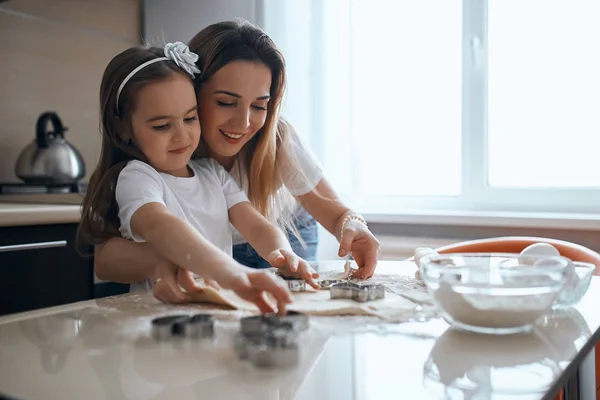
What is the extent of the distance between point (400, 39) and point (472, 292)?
2203 millimetres

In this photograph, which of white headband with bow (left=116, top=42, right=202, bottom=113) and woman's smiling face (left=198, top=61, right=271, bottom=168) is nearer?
white headband with bow (left=116, top=42, right=202, bottom=113)

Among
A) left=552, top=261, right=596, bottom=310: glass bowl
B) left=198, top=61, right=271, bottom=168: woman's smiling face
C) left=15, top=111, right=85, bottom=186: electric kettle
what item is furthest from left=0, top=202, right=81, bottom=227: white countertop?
left=552, top=261, right=596, bottom=310: glass bowl

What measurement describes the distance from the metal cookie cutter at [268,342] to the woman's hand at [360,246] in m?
0.50

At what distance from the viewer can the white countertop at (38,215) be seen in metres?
1.63

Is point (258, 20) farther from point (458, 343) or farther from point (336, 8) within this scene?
point (458, 343)

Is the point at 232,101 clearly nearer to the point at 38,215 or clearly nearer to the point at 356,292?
the point at 356,292

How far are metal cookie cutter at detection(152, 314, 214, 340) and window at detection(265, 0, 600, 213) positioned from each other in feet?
6.35

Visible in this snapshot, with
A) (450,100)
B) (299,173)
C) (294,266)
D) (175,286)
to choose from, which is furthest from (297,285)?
(450,100)

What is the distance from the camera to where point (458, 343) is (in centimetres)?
59

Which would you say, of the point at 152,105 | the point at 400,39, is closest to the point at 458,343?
the point at 152,105

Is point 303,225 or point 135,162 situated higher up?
point 135,162

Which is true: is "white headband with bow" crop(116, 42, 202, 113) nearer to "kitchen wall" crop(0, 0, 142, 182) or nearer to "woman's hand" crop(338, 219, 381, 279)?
"woman's hand" crop(338, 219, 381, 279)

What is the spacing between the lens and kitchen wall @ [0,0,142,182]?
2316mm

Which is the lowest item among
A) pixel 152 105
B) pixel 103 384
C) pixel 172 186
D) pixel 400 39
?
pixel 103 384
